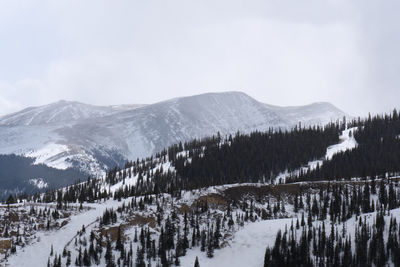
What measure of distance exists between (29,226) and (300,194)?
10295 centimetres

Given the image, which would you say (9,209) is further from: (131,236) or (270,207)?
(270,207)

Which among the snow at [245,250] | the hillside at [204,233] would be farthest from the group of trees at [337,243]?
the snow at [245,250]

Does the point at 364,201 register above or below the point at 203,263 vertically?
above

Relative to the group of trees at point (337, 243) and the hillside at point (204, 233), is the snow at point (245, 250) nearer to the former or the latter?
the hillside at point (204, 233)

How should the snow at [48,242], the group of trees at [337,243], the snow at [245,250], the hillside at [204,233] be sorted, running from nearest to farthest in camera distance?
the snow at [48,242], the hillside at [204,233], the group of trees at [337,243], the snow at [245,250]

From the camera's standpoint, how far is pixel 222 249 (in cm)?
14012

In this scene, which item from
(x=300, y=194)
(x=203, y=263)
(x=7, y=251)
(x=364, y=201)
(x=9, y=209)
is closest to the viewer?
(x=7, y=251)

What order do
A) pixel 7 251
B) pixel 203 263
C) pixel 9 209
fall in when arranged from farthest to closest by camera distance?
pixel 9 209 → pixel 203 263 → pixel 7 251

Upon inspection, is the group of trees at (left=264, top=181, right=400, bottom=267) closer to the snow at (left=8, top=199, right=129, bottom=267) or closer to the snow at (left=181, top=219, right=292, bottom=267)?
the snow at (left=181, top=219, right=292, bottom=267)

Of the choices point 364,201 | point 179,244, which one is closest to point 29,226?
point 179,244

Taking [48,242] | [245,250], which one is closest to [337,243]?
[245,250]

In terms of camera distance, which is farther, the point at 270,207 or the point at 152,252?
the point at 270,207

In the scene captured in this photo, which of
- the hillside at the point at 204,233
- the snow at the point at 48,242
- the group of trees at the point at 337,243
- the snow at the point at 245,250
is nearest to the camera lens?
the snow at the point at 48,242

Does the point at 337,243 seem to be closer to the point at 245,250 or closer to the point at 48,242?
the point at 245,250
